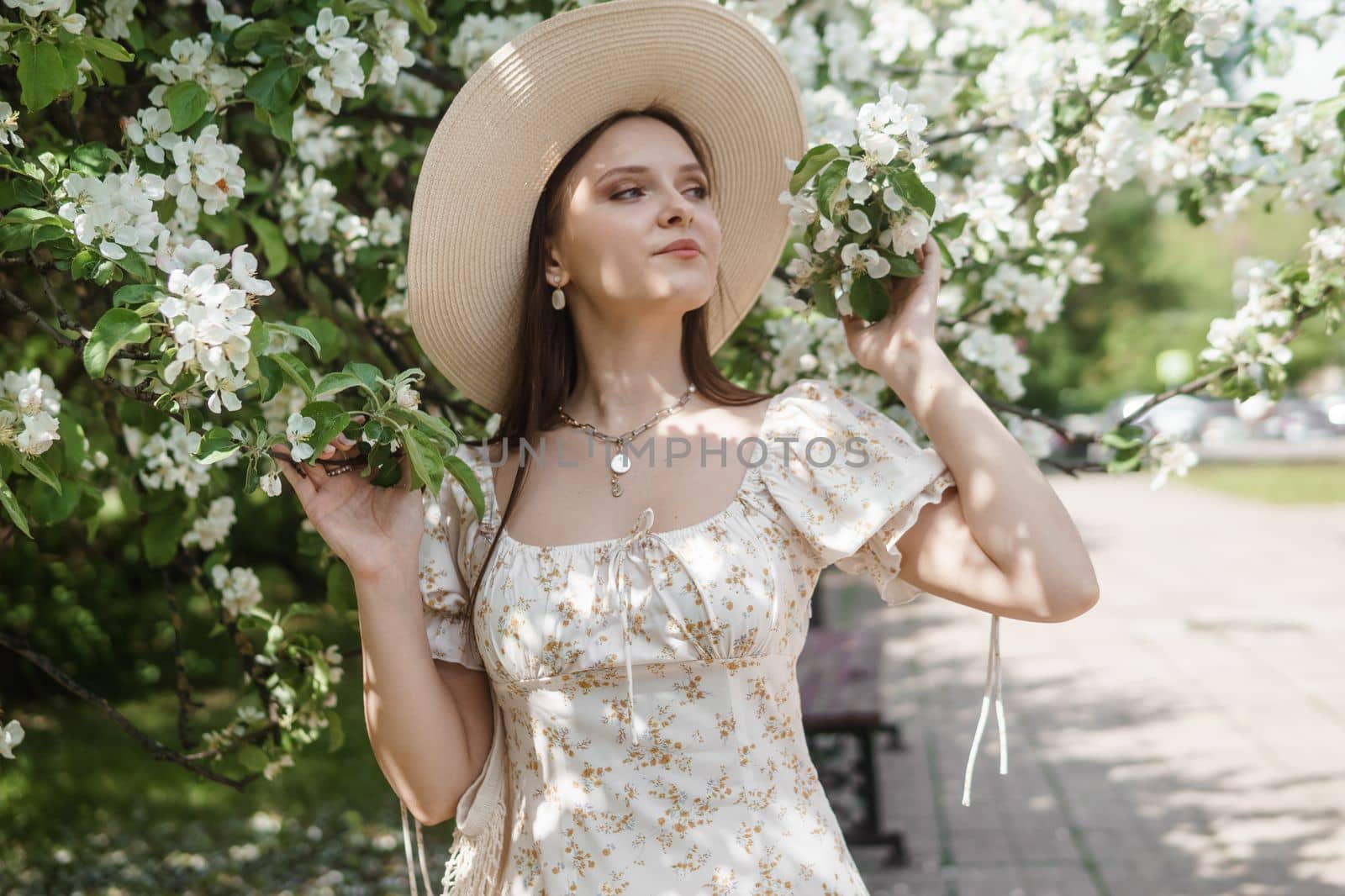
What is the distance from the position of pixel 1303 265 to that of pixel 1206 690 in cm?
491

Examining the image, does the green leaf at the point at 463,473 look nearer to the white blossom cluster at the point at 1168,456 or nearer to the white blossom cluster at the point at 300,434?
the white blossom cluster at the point at 300,434

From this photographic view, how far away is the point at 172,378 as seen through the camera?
140cm

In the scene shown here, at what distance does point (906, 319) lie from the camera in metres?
1.90

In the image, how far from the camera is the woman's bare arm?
186 cm

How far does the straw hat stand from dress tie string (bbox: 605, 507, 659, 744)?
0.55 metres

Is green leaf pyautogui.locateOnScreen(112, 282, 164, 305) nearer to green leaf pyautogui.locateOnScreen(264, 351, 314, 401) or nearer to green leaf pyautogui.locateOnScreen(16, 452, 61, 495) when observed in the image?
green leaf pyautogui.locateOnScreen(264, 351, 314, 401)

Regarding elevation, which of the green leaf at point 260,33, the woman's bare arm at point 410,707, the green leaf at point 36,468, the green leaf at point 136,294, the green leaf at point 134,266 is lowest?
the woman's bare arm at point 410,707

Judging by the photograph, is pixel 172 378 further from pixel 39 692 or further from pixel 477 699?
pixel 39 692

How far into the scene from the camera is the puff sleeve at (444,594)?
2.02 meters

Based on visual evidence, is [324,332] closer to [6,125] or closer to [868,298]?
[6,125]

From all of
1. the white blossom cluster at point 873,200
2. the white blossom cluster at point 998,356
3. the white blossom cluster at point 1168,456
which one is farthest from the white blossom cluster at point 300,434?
the white blossom cluster at point 1168,456

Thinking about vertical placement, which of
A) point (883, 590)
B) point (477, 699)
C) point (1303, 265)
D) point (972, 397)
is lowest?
point (477, 699)

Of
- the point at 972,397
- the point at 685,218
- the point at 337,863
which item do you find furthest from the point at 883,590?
the point at 337,863

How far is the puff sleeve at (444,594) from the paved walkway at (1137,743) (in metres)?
2.90
